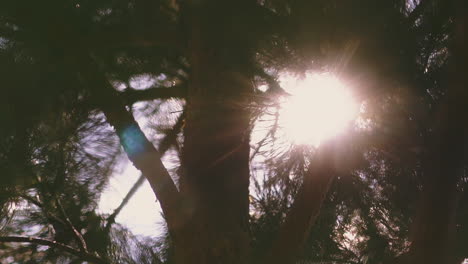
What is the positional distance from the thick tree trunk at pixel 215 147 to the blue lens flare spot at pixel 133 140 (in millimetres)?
121

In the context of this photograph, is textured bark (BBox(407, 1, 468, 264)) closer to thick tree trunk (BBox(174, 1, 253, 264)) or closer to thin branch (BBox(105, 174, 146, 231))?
thick tree trunk (BBox(174, 1, 253, 264))

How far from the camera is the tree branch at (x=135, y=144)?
0.87 meters

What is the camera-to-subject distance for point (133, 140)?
3.00ft

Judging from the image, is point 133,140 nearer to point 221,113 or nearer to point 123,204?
point 221,113

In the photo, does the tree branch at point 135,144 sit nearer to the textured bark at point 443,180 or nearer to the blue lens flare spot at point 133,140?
the blue lens flare spot at point 133,140

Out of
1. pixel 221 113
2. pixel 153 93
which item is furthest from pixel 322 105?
pixel 153 93

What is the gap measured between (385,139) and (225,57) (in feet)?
1.66

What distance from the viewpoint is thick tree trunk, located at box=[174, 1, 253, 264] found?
0.86 metres

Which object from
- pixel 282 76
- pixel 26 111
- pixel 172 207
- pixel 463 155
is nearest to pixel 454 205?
pixel 463 155

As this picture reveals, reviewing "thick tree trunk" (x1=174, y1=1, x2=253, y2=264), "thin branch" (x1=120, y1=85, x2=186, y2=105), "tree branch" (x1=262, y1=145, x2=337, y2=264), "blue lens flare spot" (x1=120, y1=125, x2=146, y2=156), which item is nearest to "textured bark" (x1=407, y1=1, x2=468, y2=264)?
"tree branch" (x1=262, y1=145, x2=337, y2=264)

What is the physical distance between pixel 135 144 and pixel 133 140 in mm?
12

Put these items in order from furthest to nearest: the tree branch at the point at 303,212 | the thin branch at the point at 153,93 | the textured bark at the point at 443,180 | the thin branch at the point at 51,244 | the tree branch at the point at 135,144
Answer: the thin branch at the point at 153,93, the thin branch at the point at 51,244, the tree branch at the point at 135,144, the tree branch at the point at 303,212, the textured bark at the point at 443,180

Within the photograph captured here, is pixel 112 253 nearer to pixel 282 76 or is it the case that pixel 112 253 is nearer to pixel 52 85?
pixel 52 85

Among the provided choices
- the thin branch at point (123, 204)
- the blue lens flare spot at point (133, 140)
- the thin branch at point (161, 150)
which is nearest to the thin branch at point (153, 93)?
the thin branch at point (161, 150)
